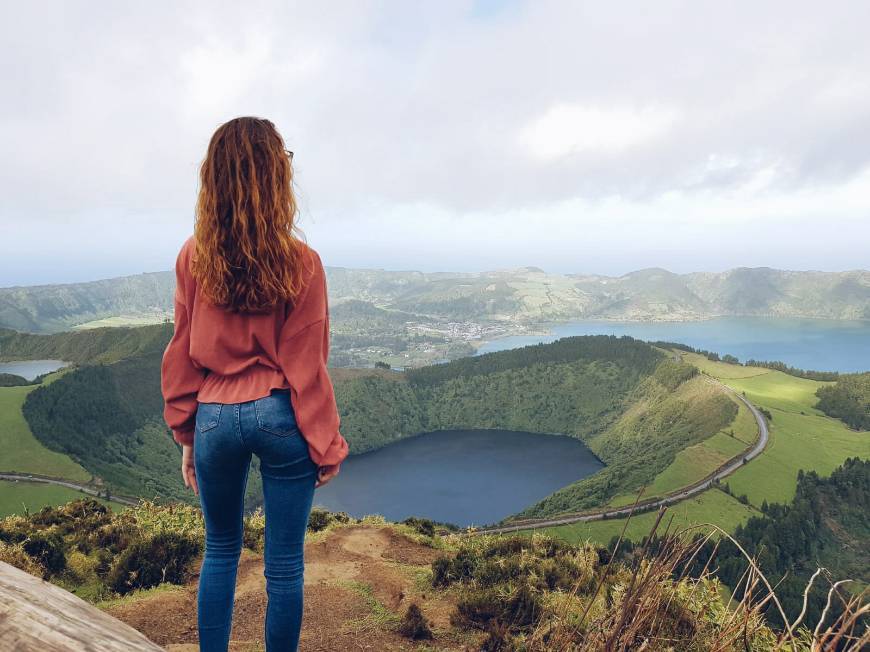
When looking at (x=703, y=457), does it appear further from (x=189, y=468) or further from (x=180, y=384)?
(x=180, y=384)

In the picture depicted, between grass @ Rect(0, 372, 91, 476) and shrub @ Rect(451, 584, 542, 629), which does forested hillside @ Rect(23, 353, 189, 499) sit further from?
shrub @ Rect(451, 584, 542, 629)

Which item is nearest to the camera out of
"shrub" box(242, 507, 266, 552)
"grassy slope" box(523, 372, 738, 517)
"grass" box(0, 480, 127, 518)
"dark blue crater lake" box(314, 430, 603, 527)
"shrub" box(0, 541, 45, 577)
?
"shrub" box(0, 541, 45, 577)

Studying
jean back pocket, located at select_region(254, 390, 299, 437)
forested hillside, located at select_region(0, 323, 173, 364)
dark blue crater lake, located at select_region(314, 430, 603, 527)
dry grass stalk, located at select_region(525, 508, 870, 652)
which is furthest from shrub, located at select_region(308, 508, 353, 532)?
forested hillside, located at select_region(0, 323, 173, 364)

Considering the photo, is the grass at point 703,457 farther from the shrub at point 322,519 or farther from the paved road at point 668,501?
the shrub at point 322,519

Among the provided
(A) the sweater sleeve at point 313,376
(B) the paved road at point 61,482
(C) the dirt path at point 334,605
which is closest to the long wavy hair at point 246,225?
(A) the sweater sleeve at point 313,376

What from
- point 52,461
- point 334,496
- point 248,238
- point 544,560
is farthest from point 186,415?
point 334,496

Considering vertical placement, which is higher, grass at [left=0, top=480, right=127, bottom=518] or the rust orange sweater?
the rust orange sweater
